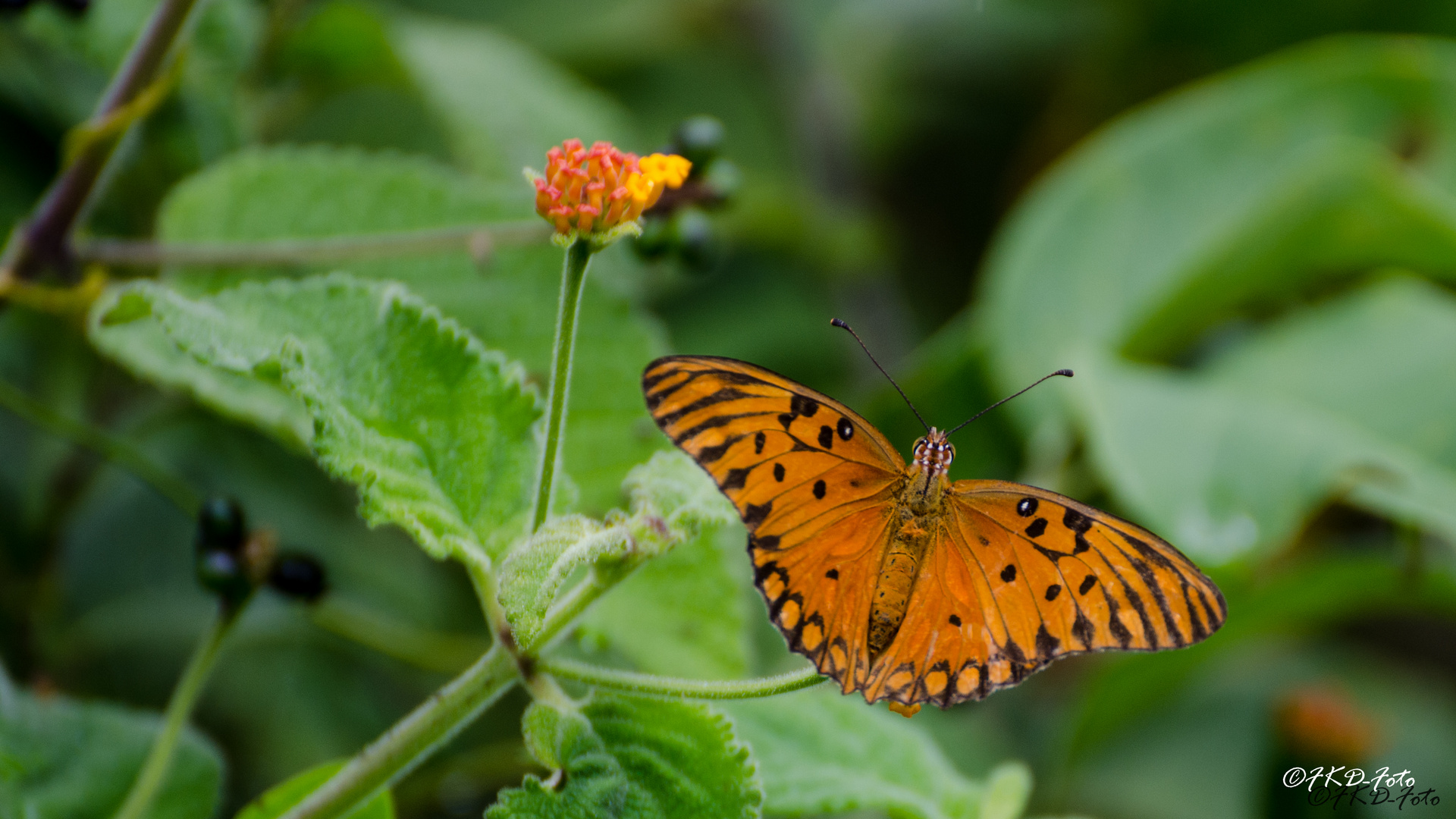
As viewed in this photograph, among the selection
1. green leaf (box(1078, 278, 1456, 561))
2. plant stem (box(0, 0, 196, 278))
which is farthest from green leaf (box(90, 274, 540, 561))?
green leaf (box(1078, 278, 1456, 561))

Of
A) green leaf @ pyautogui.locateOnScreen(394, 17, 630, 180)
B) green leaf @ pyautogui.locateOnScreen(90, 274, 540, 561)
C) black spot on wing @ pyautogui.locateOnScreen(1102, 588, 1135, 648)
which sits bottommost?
green leaf @ pyautogui.locateOnScreen(90, 274, 540, 561)

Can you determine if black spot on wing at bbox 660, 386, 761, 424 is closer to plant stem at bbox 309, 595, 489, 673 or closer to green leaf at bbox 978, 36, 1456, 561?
plant stem at bbox 309, 595, 489, 673

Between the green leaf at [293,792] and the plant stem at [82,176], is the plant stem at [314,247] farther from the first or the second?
the green leaf at [293,792]

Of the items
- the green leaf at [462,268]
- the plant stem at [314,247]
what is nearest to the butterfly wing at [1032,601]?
the green leaf at [462,268]

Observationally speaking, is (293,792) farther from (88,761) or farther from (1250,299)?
(1250,299)

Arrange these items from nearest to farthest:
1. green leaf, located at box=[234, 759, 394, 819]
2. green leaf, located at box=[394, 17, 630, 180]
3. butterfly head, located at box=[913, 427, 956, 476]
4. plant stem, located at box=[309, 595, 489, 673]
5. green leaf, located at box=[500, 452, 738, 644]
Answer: green leaf, located at box=[500, 452, 738, 644] < green leaf, located at box=[234, 759, 394, 819] < butterfly head, located at box=[913, 427, 956, 476] < plant stem, located at box=[309, 595, 489, 673] < green leaf, located at box=[394, 17, 630, 180]

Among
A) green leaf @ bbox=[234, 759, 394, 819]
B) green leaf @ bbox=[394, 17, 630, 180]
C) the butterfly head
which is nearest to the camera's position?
green leaf @ bbox=[234, 759, 394, 819]

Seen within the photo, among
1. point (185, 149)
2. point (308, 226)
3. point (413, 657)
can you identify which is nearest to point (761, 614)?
point (413, 657)
